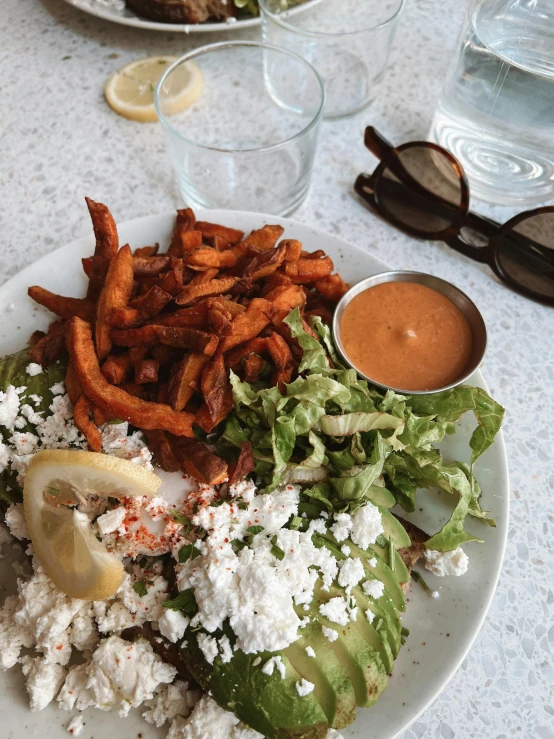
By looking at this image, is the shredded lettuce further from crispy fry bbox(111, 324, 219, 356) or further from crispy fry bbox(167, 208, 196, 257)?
crispy fry bbox(167, 208, 196, 257)

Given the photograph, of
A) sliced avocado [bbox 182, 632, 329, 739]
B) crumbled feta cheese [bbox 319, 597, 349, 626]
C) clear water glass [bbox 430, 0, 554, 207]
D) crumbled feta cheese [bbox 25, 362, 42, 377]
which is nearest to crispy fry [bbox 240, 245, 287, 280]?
crumbled feta cheese [bbox 25, 362, 42, 377]

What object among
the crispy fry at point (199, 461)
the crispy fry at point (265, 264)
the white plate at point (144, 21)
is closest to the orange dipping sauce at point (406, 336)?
the crispy fry at point (265, 264)

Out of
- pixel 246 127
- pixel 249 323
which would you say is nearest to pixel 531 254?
pixel 249 323

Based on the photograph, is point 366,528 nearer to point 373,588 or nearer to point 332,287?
point 373,588

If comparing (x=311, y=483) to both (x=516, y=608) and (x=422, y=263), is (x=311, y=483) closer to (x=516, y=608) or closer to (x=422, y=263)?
(x=516, y=608)

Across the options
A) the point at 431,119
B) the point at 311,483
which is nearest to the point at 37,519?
the point at 311,483

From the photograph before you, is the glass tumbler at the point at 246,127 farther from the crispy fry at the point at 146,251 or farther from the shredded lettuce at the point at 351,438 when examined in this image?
the shredded lettuce at the point at 351,438
